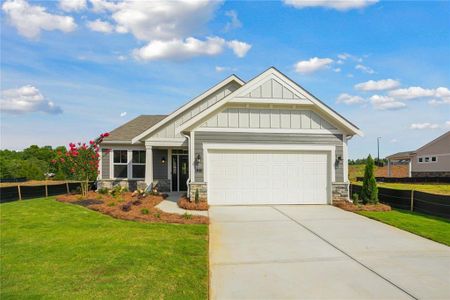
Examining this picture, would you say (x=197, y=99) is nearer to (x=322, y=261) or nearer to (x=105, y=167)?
(x=105, y=167)

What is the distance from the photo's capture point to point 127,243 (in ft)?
22.7

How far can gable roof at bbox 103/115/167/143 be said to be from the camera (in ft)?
58.9

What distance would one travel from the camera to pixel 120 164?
59.5 ft

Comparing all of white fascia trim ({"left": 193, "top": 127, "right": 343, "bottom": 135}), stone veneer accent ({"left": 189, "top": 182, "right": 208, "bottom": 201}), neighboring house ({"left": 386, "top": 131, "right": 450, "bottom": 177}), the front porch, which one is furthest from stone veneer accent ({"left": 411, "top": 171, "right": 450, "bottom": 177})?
stone veneer accent ({"left": 189, "top": 182, "right": 208, "bottom": 201})

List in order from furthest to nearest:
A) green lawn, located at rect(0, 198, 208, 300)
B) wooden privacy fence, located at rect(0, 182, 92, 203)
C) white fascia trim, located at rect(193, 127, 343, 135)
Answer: wooden privacy fence, located at rect(0, 182, 92, 203) < white fascia trim, located at rect(193, 127, 343, 135) < green lawn, located at rect(0, 198, 208, 300)

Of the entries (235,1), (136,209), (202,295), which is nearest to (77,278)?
(202,295)

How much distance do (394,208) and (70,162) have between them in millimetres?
13930

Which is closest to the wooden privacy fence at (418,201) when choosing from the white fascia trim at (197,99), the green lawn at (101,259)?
the green lawn at (101,259)

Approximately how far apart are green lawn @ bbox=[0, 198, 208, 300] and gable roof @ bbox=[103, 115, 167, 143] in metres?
8.71

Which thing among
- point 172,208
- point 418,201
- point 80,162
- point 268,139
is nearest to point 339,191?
point 418,201

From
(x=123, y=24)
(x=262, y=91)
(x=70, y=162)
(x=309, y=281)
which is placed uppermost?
(x=123, y=24)

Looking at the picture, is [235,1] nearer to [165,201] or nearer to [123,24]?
[123,24]

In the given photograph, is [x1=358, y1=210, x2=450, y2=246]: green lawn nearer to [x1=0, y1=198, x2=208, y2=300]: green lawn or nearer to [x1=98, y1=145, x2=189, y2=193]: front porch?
[x1=0, y1=198, x2=208, y2=300]: green lawn

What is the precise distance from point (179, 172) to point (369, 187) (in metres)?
9.78
